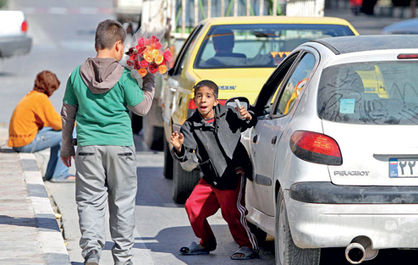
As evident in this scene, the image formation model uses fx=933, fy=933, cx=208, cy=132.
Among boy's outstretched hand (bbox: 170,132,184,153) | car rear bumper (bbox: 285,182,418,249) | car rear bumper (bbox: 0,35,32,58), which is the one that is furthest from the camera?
car rear bumper (bbox: 0,35,32,58)

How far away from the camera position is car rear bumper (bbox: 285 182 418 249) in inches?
203

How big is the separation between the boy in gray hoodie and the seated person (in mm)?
3308

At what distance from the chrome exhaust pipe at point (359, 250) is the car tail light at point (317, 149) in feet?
1.48

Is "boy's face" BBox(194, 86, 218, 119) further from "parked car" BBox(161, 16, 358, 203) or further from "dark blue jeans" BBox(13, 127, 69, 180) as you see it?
"dark blue jeans" BBox(13, 127, 69, 180)

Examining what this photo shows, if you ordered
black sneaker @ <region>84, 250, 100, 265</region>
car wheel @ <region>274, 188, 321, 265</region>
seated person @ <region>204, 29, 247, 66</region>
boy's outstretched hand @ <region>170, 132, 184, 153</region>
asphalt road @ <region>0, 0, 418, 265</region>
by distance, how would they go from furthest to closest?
seated person @ <region>204, 29, 247, 66</region>, asphalt road @ <region>0, 0, 418, 265</region>, boy's outstretched hand @ <region>170, 132, 184, 153</region>, black sneaker @ <region>84, 250, 100, 265</region>, car wheel @ <region>274, 188, 321, 265</region>

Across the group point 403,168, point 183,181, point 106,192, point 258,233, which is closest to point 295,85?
point 403,168

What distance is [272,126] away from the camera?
6.17 metres

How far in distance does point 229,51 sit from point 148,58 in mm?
3667

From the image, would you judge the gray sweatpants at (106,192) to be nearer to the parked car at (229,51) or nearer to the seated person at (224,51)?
the parked car at (229,51)

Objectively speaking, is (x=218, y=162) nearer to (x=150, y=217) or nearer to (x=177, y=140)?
(x=177, y=140)

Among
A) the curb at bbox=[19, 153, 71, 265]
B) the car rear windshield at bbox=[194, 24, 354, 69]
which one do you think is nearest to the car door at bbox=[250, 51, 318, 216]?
the curb at bbox=[19, 153, 71, 265]

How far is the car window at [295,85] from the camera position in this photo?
5934mm

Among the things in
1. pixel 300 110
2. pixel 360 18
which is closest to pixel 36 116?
pixel 300 110

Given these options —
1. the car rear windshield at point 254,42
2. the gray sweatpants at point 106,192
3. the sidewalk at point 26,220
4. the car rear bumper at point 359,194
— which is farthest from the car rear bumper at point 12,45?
the car rear bumper at point 359,194
